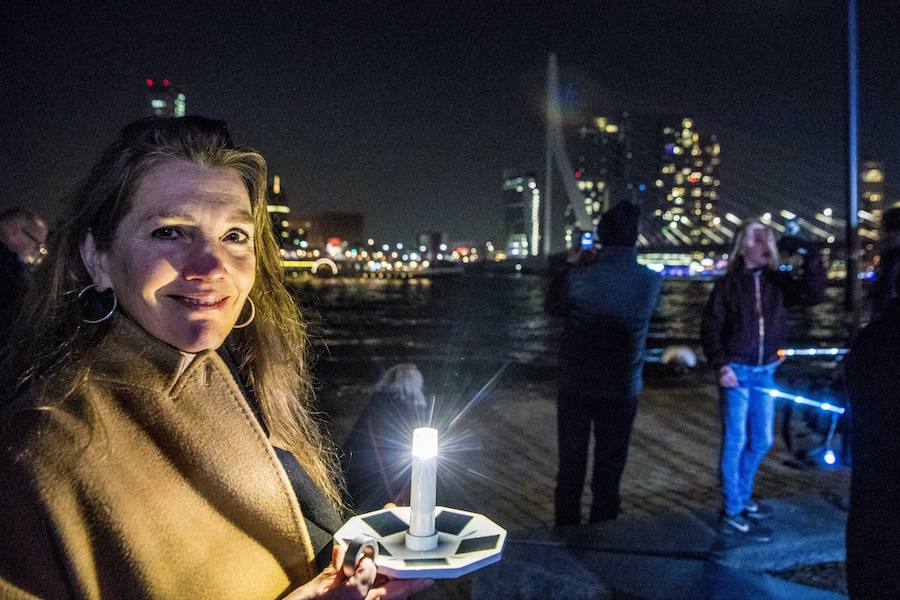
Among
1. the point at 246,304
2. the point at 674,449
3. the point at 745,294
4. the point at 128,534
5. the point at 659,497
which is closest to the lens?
the point at 128,534

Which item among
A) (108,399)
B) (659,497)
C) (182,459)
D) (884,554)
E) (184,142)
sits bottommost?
(659,497)

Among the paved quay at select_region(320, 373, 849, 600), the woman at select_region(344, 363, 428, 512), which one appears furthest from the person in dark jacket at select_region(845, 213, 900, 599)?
the woman at select_region(344, 363, 428, 512)

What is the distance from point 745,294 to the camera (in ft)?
13.4

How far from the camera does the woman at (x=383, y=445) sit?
3066 millimetres

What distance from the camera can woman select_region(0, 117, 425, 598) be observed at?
948 millimetres

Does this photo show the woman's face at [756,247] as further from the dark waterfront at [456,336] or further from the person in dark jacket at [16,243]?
the person in dark jacket at [16,243]

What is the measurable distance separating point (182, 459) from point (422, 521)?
402 millimetres

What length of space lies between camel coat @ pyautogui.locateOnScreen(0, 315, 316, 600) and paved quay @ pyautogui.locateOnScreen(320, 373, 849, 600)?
216cm

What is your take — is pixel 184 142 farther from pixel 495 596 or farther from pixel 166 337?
pixel 495 596

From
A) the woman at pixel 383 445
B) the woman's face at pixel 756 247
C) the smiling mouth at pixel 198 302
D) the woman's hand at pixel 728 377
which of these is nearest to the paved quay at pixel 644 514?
the woman at pixel 383 445

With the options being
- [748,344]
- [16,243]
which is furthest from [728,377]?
[16,243]

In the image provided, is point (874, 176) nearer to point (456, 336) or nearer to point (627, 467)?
point (456, 336)

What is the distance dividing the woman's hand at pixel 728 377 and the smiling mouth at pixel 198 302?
3.43 metres

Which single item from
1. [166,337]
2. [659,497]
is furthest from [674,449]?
[166,337]
